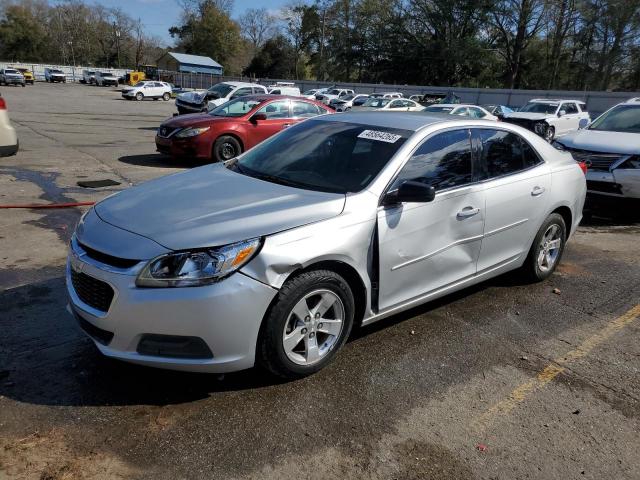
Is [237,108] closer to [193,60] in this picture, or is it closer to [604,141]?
[604,141]

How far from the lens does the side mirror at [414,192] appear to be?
330cm

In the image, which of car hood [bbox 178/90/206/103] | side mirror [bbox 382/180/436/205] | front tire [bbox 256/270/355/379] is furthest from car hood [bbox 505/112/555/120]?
front tire [bbox 256/270/355/379]

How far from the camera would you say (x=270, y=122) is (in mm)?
11500

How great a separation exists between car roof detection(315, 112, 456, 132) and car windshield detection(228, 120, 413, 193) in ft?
0.24

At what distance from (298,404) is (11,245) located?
4.09 metres

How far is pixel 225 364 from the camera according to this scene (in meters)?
2.85

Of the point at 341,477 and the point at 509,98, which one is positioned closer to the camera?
the point at 341,477

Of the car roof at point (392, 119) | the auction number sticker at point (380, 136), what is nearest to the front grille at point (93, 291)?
the auction number sticker at point (380, 136)

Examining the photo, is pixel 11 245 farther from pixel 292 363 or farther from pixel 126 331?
pixel 292 363

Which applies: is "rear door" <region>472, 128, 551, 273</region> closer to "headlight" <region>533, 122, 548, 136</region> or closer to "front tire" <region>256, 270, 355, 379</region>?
"front tire" <region>256, 270, 355, 379</region>

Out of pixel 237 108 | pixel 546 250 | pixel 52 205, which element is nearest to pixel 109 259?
pixel 546 250

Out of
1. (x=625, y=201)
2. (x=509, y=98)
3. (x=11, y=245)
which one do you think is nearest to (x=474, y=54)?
(x=509, y=98)

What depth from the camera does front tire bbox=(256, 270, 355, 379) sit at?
9.62 feet

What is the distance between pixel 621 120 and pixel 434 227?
7002mm
